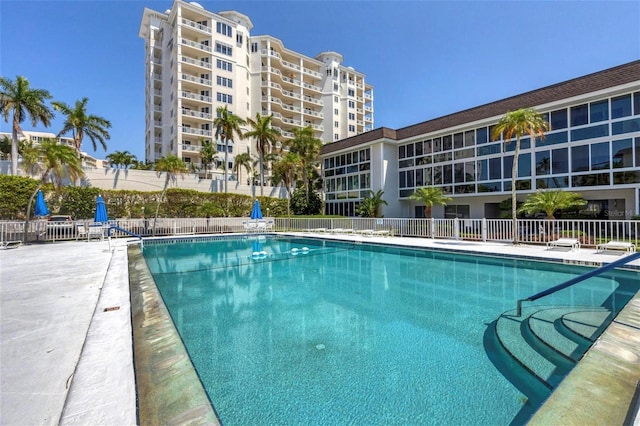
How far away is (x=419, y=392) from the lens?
9.02 feet

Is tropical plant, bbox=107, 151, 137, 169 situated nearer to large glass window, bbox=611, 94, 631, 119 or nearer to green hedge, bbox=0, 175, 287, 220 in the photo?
green hedge, bbox=0, 175, 287, 220

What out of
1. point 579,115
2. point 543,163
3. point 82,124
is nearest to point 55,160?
point 82,124

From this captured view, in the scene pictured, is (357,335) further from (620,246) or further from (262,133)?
(262,133)

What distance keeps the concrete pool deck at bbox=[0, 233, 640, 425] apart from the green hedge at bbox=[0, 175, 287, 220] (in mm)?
15687

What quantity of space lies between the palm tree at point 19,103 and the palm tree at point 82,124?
2.41 m

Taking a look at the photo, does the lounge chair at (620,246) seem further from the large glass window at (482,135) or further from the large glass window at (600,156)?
the large glass window at (482,135)

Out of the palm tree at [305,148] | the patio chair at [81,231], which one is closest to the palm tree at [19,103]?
the patio chair at [81,231]

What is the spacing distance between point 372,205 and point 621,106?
14572 millimetres

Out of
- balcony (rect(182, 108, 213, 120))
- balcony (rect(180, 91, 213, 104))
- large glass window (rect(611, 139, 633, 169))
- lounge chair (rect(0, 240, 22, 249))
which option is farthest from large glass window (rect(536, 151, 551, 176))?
balcony (rect(180, 91, 213, 104))

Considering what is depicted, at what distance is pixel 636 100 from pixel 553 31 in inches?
236

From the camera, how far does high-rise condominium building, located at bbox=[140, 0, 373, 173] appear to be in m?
33.4

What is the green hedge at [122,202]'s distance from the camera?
1605 centimetres

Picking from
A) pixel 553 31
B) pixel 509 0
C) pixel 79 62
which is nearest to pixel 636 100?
pixel 553 31

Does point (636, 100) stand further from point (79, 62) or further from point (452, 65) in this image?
point (79, 62)
